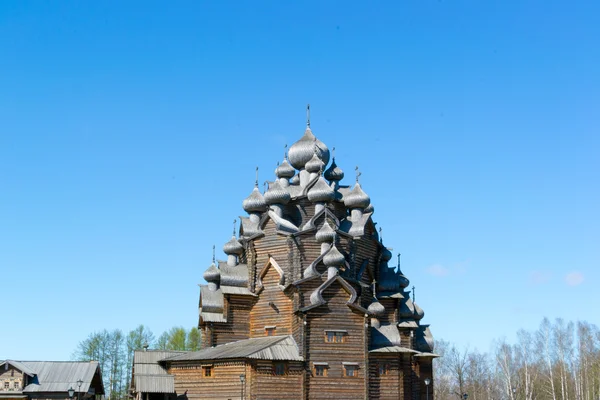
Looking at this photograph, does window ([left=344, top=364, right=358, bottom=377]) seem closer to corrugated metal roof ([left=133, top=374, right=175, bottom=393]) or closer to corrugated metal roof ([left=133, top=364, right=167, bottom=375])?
corrugated metal roof ([left=133, top=374, right=175, bottom=393])

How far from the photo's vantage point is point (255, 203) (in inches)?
1761

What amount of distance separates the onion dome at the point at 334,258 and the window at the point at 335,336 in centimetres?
375

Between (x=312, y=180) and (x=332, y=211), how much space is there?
2445 millimetres

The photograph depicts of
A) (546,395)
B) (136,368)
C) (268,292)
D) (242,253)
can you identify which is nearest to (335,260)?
(268,292)

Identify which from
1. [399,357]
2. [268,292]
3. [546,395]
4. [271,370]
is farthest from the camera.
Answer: [546,395]

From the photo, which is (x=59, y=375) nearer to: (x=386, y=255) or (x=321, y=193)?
(x=321, y=193)

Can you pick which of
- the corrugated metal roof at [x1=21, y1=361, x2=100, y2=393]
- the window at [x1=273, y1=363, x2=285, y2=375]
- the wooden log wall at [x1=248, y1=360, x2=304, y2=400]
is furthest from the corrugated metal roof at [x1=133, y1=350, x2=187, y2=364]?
the window at [x1=273, y1=363, x2=285, y2=375]

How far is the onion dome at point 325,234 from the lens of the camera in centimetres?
4030

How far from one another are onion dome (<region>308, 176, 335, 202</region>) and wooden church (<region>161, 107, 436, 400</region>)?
7cm

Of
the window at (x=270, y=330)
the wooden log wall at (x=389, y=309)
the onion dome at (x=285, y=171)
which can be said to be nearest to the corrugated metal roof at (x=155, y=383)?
the window at (x=270, y=330)

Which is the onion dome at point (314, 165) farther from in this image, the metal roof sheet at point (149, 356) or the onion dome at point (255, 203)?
the metal roof sheet at point (149, 356)

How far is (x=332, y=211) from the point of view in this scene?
42.9 meters

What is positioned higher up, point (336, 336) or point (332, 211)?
point (332, 211)

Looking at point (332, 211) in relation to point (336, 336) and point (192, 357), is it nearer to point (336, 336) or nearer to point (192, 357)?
point (336, 336)
